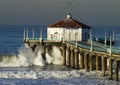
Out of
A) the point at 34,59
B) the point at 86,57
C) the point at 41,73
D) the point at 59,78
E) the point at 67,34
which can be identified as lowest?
the point at 59,78

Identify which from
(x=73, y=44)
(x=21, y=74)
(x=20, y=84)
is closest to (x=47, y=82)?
(x=20, y=84)

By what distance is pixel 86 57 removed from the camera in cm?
6575

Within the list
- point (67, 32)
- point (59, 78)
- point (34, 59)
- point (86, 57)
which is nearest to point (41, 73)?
point (59, 78)

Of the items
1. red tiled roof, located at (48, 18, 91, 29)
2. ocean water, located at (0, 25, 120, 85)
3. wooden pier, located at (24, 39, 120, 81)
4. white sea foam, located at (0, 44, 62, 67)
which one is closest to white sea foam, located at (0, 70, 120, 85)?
ocean water, located at (0, 25, 120, 85)

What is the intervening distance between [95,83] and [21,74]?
10.0 metres

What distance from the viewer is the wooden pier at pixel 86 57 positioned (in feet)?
187

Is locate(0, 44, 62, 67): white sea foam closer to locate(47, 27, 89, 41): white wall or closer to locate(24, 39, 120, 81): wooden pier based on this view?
locate(24, 39, 120, 81): wooden pier

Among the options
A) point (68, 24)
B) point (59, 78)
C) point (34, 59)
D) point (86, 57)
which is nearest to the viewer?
point (59, 78)

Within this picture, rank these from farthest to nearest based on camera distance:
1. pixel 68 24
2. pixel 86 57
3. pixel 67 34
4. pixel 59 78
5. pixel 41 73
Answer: pixel 68 24 < pixel 67 34 < pixel 86 57 < pixel 41 73 < pixel 59 78

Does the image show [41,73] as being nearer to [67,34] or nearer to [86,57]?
[86,57]

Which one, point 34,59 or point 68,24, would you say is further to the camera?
point 68,24

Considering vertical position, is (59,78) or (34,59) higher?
(34,59)

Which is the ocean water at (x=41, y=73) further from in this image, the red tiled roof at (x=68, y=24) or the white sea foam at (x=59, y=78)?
the red tiled roof at (x=68, y=24)

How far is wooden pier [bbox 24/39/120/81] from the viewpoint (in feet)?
187
